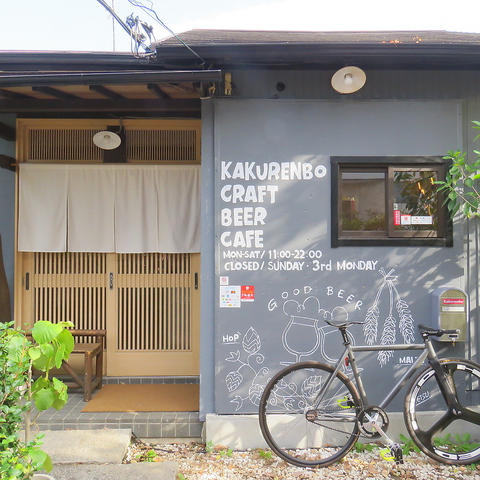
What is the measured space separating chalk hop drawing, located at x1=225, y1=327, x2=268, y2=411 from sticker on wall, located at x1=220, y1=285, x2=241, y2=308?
0.42 meters

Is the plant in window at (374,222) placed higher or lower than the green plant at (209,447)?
higher

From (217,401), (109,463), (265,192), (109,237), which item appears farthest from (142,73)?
(109,463)

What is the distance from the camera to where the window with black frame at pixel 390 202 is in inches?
162

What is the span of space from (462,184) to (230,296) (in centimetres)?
263

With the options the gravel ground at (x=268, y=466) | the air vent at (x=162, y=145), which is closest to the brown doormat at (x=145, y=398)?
the gravel ground at (x=268, y=466)

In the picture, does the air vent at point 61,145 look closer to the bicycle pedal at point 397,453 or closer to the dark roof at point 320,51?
the dark roof at point 320,51

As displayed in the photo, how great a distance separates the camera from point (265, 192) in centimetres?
411

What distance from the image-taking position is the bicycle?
3.67 m

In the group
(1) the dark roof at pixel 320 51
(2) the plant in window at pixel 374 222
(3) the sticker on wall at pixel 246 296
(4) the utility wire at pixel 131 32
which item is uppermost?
(4) the utility wire at pixel 131 32

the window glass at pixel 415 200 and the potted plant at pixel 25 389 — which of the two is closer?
the potted plant at pixel 25 389

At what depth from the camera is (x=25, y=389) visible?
2748 millimetres

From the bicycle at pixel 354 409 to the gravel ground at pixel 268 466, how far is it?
104mm

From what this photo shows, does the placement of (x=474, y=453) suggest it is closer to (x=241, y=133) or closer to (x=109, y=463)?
(x=109, y=463)

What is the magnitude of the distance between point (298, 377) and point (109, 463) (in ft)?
6.30
